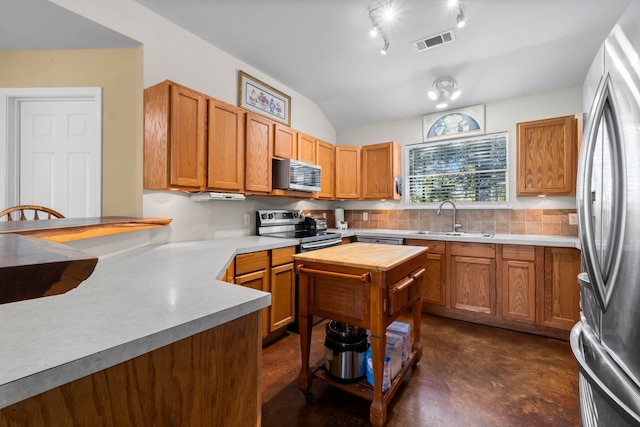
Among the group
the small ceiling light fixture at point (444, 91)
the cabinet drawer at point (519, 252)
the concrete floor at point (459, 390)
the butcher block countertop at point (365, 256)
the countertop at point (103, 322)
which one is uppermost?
the small ceiling light fixture at point (444, 91)

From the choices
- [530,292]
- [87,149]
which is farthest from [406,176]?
[87,149]

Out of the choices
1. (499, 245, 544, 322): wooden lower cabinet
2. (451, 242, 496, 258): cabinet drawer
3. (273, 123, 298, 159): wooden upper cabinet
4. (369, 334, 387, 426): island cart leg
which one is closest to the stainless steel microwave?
(273, 123, 298, 159): wooden upper cabinet

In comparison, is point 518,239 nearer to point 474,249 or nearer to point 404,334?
point 474,249

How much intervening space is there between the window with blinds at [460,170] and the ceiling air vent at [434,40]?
140 cm

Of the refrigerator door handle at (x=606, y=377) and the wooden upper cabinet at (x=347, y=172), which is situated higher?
the wooden upper cabinet at (x=347, y=172)

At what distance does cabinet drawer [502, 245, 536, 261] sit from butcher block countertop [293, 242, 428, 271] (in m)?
1.30

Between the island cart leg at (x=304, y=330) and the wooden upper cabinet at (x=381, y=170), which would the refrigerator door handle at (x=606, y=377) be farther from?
the wooden upper cabinet at (x=381, y=170)

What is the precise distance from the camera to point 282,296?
106 inches

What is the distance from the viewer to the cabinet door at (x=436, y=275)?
10.4 ft

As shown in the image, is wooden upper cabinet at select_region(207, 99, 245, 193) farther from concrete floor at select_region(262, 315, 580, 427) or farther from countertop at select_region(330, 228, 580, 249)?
countertop at select_region(330, 228, 580, 249)

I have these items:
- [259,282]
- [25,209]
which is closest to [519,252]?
[259,282]

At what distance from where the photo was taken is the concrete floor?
1.65m

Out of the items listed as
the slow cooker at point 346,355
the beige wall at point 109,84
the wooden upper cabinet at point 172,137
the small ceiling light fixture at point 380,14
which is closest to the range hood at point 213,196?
the wooden upper cabinet at point 172,137

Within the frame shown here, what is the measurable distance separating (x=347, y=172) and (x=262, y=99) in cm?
154
